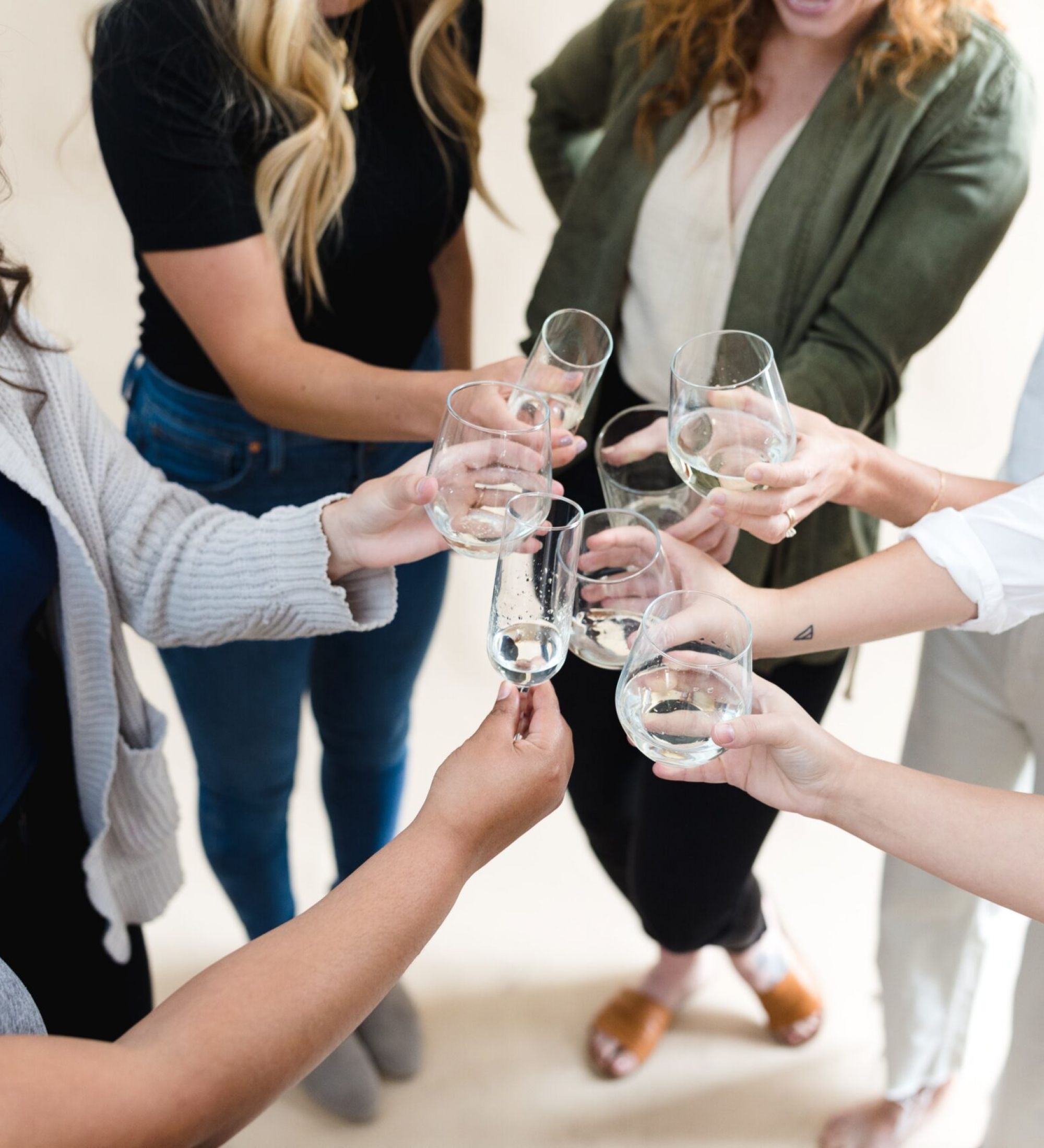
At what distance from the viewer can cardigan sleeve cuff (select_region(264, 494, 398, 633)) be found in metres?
1.30

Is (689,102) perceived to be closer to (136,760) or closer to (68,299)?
(136,760)

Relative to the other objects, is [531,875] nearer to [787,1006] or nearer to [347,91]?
[787,1006]

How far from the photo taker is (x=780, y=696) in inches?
41.5

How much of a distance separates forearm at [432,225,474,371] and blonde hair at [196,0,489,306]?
29 cm

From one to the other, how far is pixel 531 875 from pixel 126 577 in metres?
1.28

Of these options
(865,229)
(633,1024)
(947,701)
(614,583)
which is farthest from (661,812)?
(865,229)

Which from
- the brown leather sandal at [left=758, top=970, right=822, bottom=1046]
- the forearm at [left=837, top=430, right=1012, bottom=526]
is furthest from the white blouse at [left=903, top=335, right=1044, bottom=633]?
the brown leather sandal at [left=758, top=970, right=822, bottom=1046]

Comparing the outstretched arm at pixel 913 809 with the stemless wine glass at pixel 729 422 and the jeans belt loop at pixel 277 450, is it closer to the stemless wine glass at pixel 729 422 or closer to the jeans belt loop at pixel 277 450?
the stemless wine glass at pixel 729 422

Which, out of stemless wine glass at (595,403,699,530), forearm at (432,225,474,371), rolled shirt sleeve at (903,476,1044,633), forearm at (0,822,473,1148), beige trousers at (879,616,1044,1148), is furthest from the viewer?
forearm at (432,225,474,371)

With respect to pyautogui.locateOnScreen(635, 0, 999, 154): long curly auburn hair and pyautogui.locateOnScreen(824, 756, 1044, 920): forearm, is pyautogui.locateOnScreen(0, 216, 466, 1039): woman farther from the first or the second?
pyautogui.locateOnScreen(635, 0, 999, 154): long curly auburn hair

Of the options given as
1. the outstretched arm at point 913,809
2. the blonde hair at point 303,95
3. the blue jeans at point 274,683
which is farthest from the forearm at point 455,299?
the outstretched arm at point 913,809

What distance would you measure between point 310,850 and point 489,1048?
568 millimetres

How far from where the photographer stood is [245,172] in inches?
59.0

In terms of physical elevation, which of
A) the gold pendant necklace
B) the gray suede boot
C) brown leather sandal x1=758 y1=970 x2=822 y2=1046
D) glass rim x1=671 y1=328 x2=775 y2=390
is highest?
the gold pendant necklace
